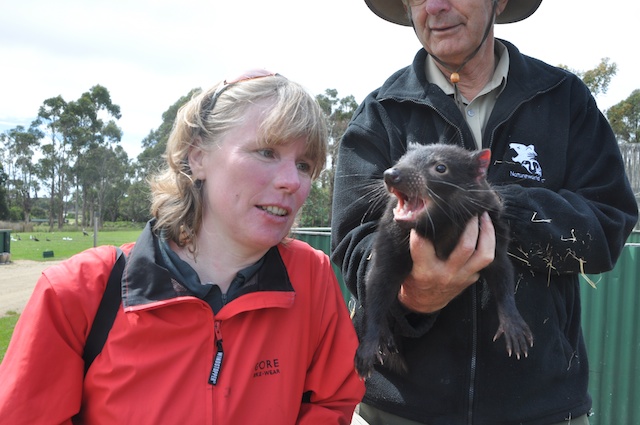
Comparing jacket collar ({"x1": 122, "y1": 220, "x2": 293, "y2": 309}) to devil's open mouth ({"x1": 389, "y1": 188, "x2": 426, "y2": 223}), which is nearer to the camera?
jacket collar ({"x1": 122, "y1": 220, "x2": 293, "y2": 309})

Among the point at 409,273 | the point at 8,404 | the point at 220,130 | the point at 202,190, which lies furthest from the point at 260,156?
the point at 8,404

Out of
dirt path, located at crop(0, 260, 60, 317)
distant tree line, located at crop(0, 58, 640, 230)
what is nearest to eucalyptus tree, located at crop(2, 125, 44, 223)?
distant tree line, located at crop(0, 58, 640, 230)

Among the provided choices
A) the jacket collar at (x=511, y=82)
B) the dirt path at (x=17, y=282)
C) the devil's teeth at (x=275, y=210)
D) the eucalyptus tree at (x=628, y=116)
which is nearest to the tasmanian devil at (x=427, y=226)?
the jacket collar at (x=511, y=82)

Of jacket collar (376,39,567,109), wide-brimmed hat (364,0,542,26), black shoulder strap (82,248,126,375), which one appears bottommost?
black shoulder strap (82,248,126,375)

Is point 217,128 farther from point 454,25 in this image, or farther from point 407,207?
point 454,25

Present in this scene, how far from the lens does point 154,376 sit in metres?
1.92

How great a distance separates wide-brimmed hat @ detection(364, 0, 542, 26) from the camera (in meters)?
2.86

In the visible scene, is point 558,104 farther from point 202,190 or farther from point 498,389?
point 202,190

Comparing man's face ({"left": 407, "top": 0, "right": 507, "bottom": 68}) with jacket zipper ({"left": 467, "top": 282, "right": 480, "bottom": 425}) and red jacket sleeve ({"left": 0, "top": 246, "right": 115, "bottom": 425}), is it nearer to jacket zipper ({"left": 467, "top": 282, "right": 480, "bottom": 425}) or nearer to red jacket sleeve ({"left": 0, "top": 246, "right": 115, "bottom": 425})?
jacket zipper ({"left": 467, "top": 282, "right": 480, "bottom": 425})

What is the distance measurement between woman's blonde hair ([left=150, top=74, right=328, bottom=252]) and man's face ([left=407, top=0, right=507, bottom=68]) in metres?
0.68

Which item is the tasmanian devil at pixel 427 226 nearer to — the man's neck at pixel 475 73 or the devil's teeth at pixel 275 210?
the man's neck at pixel 475 73

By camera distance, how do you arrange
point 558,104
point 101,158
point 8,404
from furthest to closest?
point 101,158 < point 558,104 < point 8,404

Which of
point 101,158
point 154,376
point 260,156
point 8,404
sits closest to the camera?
point 8,404

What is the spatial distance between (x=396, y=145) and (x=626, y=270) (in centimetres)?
431
